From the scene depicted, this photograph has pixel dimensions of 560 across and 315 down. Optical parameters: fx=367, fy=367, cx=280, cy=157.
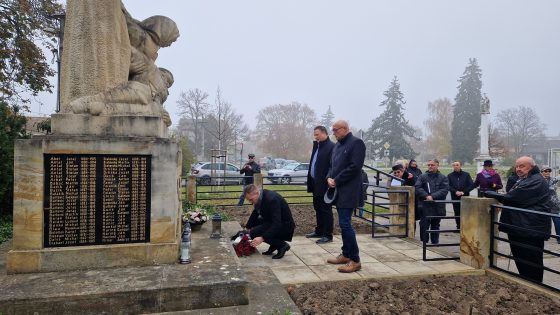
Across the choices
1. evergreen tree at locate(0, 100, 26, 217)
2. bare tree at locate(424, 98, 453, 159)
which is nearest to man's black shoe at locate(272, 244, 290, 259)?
evergreen tree at locate(0, 100, 26, 217)

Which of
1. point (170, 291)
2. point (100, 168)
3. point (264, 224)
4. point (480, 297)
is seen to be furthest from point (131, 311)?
point (480, 297)

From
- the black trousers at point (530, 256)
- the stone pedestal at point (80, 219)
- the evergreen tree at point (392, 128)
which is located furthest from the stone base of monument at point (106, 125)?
the evergreen tree at point (392, 128)

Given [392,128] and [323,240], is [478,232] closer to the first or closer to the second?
[323,240]

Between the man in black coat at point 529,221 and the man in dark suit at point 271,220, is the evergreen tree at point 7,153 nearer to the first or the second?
the man in dark suit at point 271,220

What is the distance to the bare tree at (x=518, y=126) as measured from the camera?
58719mm

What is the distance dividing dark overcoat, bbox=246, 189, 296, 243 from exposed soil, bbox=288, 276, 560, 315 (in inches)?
52.3

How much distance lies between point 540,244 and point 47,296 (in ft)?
18.5

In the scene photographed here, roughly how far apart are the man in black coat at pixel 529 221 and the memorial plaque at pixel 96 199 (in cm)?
468

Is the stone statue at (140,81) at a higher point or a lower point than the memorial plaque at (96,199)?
higher

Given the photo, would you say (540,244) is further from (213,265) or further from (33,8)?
(33,8)

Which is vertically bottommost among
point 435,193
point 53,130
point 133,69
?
point 435,193

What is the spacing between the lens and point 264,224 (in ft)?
19.1

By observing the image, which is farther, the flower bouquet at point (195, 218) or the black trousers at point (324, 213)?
the black trousers at point (324, 213)

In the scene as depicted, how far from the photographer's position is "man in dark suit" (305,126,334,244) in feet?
22.1
